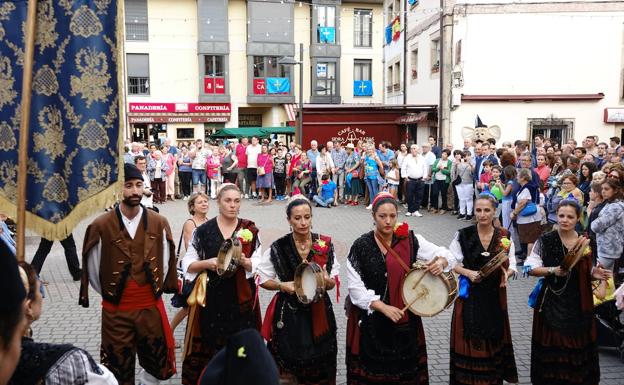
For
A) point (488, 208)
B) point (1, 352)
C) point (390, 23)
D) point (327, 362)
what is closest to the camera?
point (1, 352)

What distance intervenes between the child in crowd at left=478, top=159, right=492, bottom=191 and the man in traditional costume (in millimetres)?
9434

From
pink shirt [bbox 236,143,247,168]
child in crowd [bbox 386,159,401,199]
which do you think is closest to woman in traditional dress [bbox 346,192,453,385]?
child in crowd [bbox 386,159,401,199]

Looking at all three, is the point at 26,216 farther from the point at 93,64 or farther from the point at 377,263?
the point at 377,263

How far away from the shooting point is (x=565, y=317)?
450cm

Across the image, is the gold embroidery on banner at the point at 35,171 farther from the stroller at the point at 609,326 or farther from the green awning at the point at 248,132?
the green awning at the point at 248,132

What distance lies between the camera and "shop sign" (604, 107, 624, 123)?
64.9ft

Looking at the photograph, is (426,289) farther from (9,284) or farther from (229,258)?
(9,284)

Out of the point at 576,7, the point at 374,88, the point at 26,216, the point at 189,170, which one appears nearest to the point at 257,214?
the point at 189,170

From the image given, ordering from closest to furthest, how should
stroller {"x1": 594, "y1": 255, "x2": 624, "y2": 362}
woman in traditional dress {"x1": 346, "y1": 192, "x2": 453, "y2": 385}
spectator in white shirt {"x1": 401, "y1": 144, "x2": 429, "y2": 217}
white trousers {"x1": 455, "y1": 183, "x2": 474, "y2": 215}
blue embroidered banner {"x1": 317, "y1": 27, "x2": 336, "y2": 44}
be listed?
woman in traditional dress {"x1": 346, "y1": 192, "x2": 453, "y2": 385} < stroller {"x1": 594, "y1": 255, "x2": 624, "y2": 362} < white trousers {"x1": 455, "y1": 183, "x2": 474, "y2": 215} < spectator in white shirt {"x1": 401, "y1": 144, "x2": 429, "y2": 217} < blue embroidered banner {"x1": 317, "y1": 27, "x2": 336, "y2": 44}

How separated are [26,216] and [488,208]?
11.5 feet

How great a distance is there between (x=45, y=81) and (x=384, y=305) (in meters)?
2.67

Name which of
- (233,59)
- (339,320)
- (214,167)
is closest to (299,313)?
(339,320)

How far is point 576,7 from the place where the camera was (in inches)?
760

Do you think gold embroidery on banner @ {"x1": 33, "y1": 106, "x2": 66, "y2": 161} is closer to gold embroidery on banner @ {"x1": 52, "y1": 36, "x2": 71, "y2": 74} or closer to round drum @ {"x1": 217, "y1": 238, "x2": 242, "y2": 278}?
gold embroidery on banner @ {"x1": 52, "y1": 36, "x2": 71, "y2": 74}
